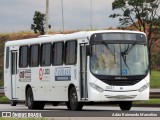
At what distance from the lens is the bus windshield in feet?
89.2

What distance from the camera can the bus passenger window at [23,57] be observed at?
33.0 m

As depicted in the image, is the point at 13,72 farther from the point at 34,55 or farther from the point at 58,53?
the point at 58,53

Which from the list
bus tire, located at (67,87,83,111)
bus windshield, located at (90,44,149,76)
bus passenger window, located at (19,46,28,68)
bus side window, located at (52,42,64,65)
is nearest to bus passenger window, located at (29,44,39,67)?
bus passenger window, located at (19,46,28,68)

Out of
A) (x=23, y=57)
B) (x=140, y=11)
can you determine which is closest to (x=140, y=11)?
(x=140, y=11)

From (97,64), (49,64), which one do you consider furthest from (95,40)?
(49,64)

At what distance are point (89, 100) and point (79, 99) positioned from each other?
0.61 m

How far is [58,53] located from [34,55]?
2.63 metres

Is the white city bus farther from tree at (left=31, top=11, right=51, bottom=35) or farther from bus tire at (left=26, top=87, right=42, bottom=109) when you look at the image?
tree at (left=31, top=11, right=51, bottom=35)

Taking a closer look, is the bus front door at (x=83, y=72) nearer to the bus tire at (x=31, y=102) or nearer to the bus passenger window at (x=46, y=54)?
the bus passenger window at (x=46, y=54)

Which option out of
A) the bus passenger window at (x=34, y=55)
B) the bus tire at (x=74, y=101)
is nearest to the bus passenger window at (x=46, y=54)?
the bus passenger window at (x=34, y=55)

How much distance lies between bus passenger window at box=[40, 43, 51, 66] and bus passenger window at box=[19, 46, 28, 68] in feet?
5.88

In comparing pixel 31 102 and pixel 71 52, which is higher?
pixel 71 52

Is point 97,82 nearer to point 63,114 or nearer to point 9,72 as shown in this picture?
point 63,114

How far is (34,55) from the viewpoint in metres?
32.1
